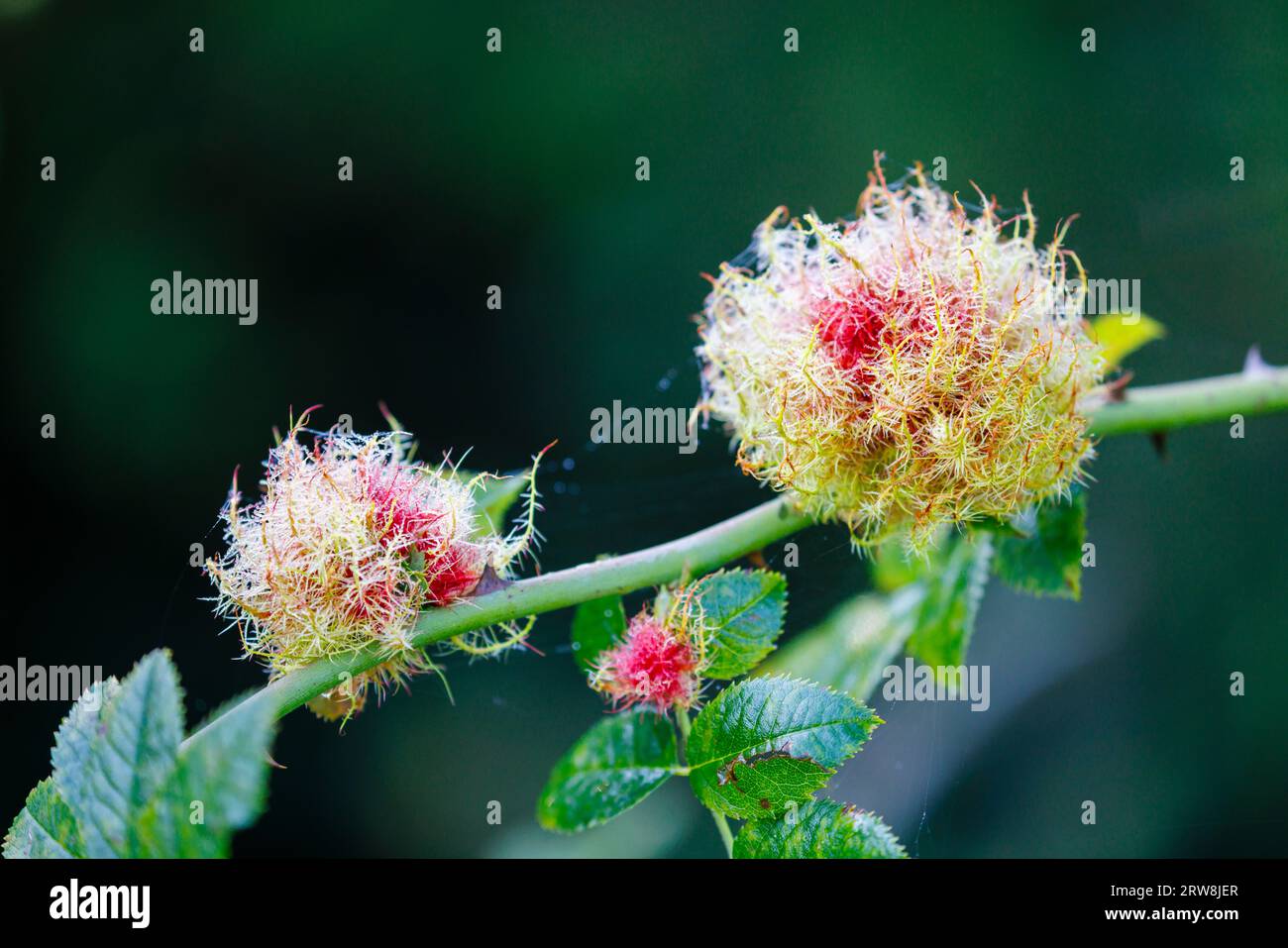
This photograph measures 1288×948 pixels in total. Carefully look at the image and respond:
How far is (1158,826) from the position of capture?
2.66 metres

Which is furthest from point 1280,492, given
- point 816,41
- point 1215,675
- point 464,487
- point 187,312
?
point 187,312

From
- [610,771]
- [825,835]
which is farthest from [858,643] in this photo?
[825,835]

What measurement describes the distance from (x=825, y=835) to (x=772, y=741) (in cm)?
11

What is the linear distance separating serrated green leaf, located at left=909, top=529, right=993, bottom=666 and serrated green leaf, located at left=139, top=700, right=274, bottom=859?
1.12m

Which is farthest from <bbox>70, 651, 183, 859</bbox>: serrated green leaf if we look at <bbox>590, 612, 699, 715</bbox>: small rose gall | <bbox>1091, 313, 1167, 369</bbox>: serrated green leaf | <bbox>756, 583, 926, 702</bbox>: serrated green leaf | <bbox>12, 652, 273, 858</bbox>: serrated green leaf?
<bbox>1091, 313, 1167, 369</bbox>: serrated green leaf

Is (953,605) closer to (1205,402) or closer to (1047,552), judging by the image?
(1047,552)

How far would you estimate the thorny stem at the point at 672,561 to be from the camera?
987 millimetres

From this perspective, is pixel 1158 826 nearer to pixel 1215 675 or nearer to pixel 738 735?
pixel 1215 675

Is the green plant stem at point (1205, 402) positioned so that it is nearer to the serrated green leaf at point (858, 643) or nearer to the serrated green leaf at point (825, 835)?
the serrated green leaf at point (858, 643)

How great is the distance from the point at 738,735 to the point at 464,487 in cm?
42

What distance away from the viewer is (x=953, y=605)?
5.12 feet

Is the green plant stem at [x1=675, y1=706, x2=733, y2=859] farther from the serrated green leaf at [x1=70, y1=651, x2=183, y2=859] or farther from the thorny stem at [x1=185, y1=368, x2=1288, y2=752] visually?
the serrated green leaf at [x1=70, y1=651, x2=183, y2=859]

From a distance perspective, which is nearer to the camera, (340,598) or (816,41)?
(340,598)

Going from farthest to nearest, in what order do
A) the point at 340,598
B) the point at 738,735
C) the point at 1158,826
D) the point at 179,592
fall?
the point at 1158,826 < the point at 179,592 < the point at 738,735 < the point at 340,598
